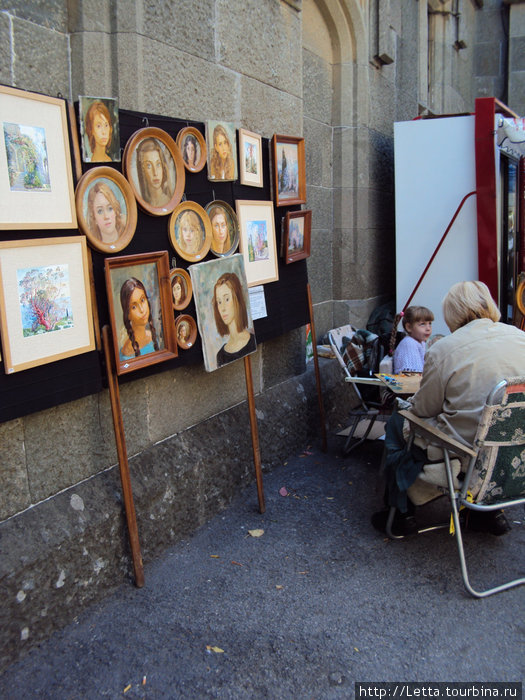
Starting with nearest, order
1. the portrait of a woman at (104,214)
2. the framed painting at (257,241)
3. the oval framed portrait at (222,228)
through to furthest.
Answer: the portrait of a woman at (104,214) < the oval framed portrait at (222,228) < the framed painting at (257,241)

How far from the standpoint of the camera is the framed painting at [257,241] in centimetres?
386

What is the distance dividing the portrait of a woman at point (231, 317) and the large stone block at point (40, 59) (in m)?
1.14

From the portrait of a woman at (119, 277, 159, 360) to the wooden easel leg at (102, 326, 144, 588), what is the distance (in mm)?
98

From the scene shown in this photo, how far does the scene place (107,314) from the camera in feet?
9.36

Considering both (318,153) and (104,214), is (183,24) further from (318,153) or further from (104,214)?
(318,153)

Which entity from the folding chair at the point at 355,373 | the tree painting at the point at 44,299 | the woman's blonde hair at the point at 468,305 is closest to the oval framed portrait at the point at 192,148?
the tree painting at the point at 44,299

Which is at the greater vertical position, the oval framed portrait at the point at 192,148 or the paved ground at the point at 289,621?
the oval framed portrait at the point at 192,148

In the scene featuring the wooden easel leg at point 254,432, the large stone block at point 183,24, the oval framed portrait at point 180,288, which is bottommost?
the wooden easel leg at point 254,432

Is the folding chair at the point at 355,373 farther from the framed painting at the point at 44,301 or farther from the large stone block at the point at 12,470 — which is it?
the large stone block at the point at 12,470

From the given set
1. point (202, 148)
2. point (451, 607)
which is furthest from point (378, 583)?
point (202, 148)

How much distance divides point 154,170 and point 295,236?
5.28 ft

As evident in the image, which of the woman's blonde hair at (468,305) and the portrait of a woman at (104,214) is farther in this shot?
the woman's blonde hair at (468,305)

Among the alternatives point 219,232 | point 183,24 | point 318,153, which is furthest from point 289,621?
point 318,153

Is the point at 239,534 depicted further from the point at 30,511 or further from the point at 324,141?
the point at 324,141
